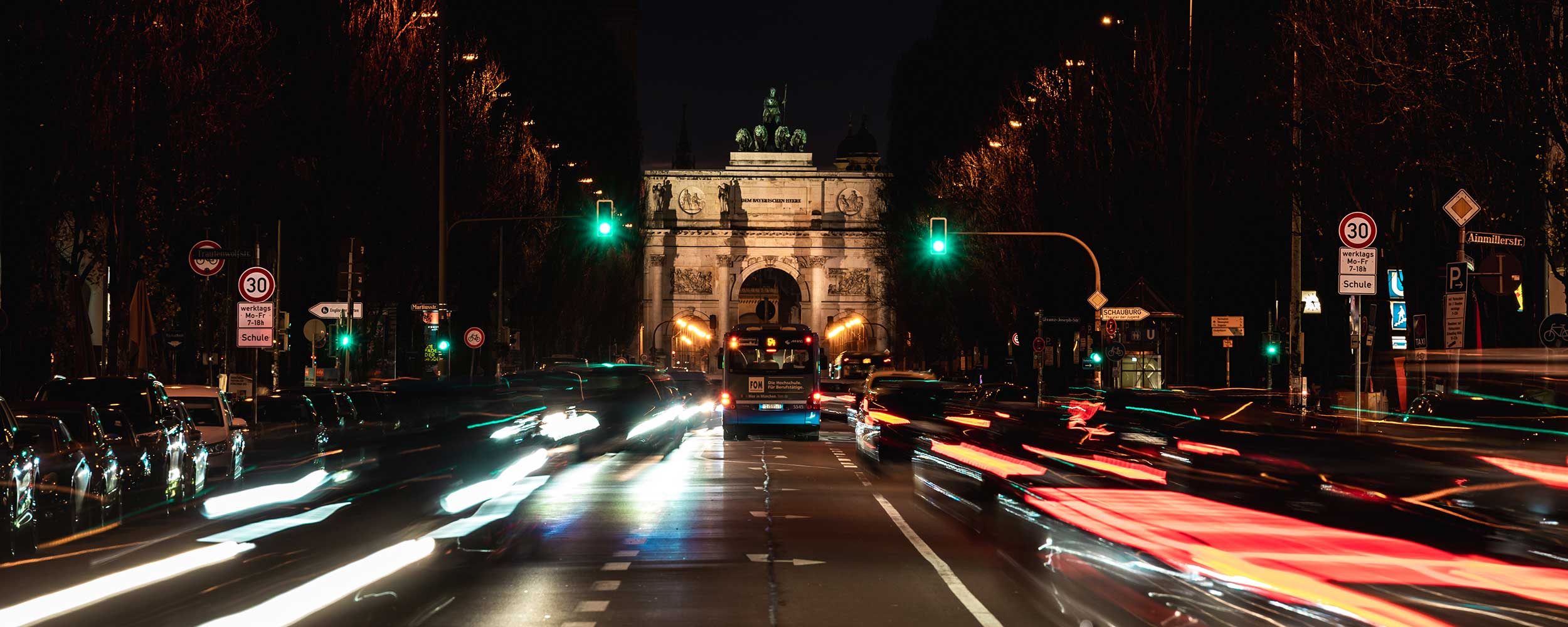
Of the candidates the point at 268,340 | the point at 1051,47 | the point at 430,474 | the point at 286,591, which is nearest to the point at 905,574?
the point at 286,591

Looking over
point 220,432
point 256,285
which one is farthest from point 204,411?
point 256,285

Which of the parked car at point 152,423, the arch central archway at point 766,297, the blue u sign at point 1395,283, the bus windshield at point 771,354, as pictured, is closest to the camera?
the parked car at point 152,423

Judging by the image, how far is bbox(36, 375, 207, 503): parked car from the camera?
696 inches

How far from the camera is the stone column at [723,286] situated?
133625 millimetres

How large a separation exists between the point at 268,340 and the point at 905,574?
13794mm

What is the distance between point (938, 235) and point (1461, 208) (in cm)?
2154

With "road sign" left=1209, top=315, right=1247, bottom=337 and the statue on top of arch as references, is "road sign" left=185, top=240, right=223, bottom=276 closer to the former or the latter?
"road sign" left=1209, top=315, right=1247, bottom=337

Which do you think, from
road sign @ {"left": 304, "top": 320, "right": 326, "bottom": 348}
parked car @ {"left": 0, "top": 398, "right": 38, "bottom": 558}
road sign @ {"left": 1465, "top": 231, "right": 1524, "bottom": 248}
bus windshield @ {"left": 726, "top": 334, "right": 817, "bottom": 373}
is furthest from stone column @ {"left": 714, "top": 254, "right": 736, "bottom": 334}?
parked car @ {"left": 0, "top": 398, "right": 38, "bottom": 558}

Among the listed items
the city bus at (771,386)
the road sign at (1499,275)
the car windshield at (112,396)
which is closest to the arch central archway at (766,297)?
the city bus at (771,386)

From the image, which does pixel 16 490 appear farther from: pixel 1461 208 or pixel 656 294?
pixel 656 294

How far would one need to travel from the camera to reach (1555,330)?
20.4 meters

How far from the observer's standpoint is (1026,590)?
33.2 ft

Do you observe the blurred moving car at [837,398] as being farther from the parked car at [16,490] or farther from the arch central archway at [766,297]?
the arch central archway at [766,297]

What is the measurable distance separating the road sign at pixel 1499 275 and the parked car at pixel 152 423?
1473 cm
